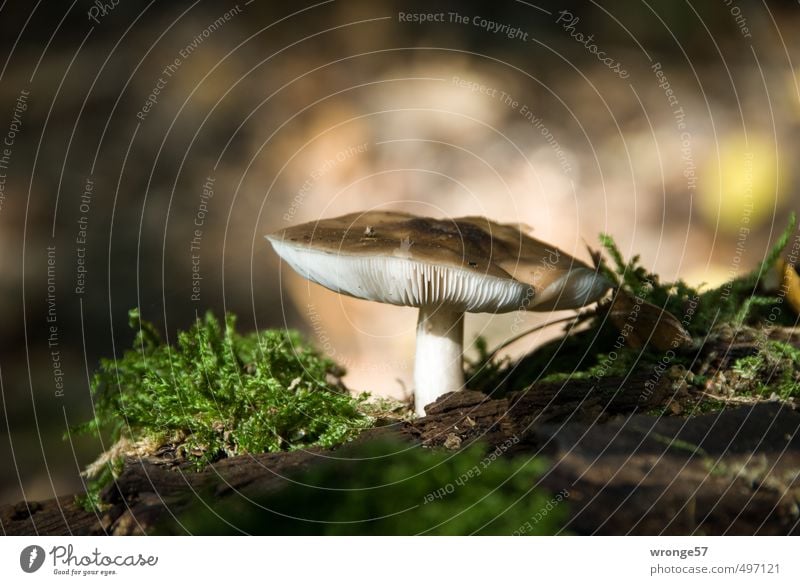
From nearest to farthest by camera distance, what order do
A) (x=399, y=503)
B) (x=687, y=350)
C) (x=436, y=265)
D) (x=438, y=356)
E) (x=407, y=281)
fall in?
(x=399, y=503) < (x=436, y=265) < (x=407, y=281) < (x=687, y=350) < (x=438, y=356)

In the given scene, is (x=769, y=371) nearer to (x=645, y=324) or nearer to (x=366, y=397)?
(x=645, y=324)

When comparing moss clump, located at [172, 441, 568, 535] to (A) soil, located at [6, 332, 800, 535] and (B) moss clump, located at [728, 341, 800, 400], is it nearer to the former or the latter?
(A) soil, located at [6, 332, 800, 535]

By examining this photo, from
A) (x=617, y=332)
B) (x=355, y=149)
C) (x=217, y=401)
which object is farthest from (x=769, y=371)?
(x=355, y=149)

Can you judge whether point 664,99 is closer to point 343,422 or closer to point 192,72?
point 192,72

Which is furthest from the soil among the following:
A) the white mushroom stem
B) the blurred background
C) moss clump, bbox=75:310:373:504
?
the blurred background

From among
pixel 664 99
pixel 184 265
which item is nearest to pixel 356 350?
pixel 184 265
